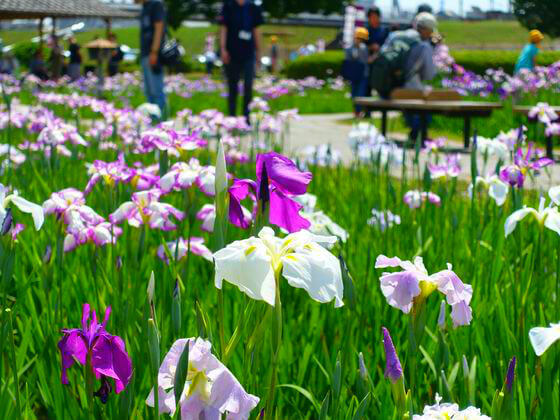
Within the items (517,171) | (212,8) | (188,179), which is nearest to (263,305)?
(188,179)

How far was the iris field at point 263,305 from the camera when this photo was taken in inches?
38.7

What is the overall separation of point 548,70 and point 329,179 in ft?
23.6

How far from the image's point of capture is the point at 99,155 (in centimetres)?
511

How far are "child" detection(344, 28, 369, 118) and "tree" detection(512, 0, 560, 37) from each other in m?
2.75

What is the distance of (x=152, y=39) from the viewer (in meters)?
7.91

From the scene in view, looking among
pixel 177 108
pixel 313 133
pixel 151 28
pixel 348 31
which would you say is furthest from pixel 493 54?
pixel 151 28

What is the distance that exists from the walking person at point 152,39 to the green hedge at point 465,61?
36.9 ft

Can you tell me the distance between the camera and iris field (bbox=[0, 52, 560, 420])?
0.98 metres

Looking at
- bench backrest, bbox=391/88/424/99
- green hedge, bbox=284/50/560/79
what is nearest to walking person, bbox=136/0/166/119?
bench backrest, bbox=391/88/424/99

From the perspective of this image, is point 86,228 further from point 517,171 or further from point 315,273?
point 517,171

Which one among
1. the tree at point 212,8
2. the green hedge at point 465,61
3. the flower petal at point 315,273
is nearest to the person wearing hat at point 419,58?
the flower petal at point 315,273

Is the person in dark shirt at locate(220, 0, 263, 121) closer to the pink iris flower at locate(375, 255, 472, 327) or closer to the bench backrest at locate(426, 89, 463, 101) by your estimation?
the bench backrest at locate(426, 89, 463, 101)

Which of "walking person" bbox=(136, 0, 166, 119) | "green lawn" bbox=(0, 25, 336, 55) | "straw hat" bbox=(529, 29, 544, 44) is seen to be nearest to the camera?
"walking person" bbox=(136, 0, 166, 119)

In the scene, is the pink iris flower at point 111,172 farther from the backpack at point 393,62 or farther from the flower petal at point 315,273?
the backpack at point 393,62
